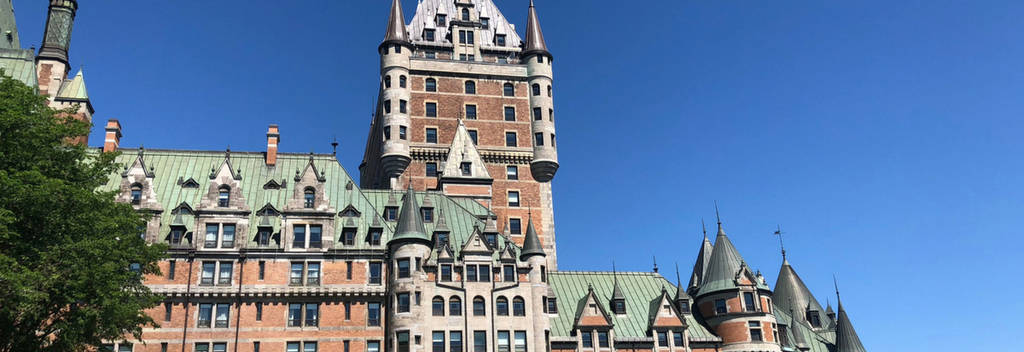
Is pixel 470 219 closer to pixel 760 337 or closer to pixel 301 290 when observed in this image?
pixel 301 290

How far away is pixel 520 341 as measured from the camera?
189 feet

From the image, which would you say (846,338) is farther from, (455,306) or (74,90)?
(74,90)

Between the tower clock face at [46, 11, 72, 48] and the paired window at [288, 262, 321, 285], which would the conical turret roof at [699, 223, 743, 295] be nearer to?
the paired window at [288, 262, 321, 285]

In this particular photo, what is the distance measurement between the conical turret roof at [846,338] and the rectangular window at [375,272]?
4173 cm

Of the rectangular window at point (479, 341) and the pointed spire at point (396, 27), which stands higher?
the pointed spire at point (396, 27)

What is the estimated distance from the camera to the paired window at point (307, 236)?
192 feet

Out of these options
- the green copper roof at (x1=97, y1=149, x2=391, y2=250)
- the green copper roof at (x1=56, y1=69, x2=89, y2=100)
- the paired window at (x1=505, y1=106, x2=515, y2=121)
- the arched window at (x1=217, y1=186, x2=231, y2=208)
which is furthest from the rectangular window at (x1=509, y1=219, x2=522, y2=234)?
the green copper roof at (x1=56, y1=69, x2=89, y2=100)

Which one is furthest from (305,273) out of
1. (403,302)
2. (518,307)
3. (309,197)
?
(518,307)

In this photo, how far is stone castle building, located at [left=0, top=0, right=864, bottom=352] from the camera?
56.0 meters

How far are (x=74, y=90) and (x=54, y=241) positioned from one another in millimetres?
32961

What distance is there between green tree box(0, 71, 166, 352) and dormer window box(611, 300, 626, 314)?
34.3 meters

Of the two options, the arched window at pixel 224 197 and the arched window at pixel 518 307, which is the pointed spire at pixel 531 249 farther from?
the arched window at pixel 224 197

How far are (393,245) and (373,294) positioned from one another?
3.35 meters

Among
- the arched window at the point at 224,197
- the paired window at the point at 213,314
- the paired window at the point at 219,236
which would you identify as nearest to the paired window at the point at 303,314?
the paired window at the point at 213,314
